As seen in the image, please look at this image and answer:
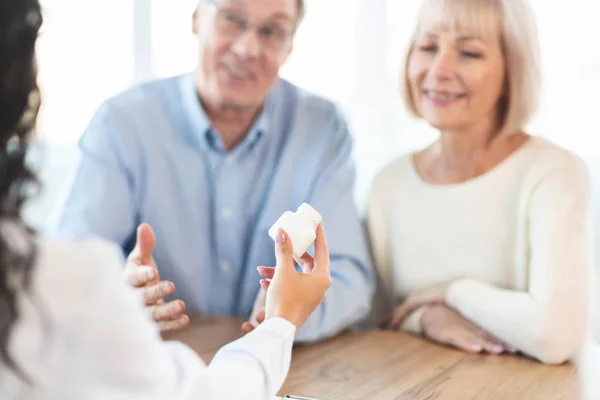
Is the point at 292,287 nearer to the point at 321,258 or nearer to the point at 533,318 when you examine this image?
the point at 321,258

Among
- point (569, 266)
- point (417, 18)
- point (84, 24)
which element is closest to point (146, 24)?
point (84, 24)

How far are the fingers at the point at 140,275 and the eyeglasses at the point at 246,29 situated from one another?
0.34 meters

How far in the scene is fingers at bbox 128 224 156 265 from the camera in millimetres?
970

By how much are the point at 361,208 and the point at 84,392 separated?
2.13 feet

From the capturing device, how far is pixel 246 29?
1.02m

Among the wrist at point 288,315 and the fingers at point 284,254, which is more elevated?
the fingers at point 284,254

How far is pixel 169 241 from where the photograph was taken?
1070mm

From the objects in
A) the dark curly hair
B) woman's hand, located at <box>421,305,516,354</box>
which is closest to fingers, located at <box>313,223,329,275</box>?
the dark curly hair

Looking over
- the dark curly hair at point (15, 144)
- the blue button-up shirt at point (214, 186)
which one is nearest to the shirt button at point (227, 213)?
the blue button-up shirt at point (214, 186)

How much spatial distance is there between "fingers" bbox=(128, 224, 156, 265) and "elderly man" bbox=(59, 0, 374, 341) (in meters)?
0.02

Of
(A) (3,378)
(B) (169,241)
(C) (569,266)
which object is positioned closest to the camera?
(A) (3,378)

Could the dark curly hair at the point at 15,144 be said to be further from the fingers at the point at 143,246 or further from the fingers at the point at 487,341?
the fingers at the point at 487,341

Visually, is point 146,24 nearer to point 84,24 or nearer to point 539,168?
point 84,24

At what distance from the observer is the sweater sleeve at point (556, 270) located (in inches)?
36.3
